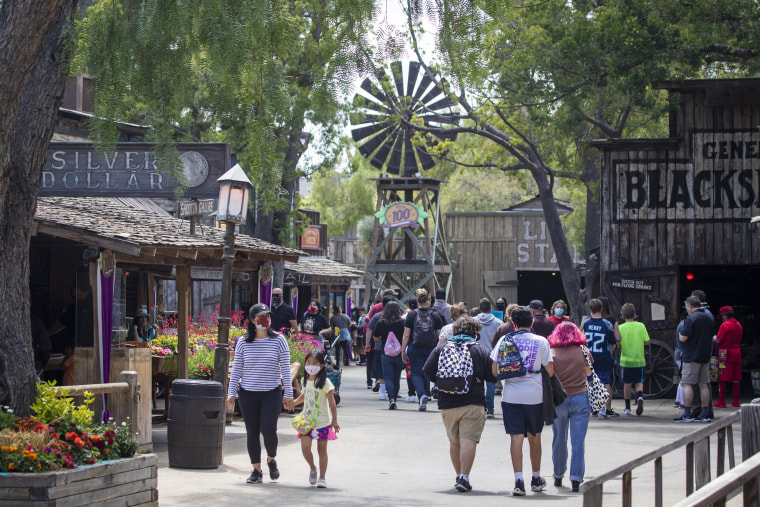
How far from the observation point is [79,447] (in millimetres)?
7625

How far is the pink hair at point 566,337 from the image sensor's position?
9.70 meters

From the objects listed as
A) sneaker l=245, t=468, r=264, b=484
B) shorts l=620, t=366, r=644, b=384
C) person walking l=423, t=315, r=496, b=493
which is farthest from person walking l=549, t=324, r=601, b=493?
shorts l=620, t=366, r=644, b=384

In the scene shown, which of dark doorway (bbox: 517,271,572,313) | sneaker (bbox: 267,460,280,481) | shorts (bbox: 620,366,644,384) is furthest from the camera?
dark doorway (bbox: 517,271,572,313)

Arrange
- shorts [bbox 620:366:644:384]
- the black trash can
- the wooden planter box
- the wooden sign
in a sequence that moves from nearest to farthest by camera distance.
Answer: the wooden planter box → the black trash can → shorts [bbox 620:366:644:384] → the wooden sign

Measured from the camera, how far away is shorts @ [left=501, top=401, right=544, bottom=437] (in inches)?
359

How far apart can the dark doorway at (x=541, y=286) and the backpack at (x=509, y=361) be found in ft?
108

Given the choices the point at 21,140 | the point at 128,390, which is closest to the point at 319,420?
the point at 128,390

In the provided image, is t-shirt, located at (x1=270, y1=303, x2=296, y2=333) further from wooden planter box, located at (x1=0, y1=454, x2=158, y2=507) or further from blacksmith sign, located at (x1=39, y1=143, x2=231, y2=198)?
wooden planter box, located at (x1=0, y1=454, x2=158, y2=507)

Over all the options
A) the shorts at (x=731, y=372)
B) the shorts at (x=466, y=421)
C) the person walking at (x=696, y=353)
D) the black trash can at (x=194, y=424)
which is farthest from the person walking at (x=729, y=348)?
the black trash can at (x=194, y=424)

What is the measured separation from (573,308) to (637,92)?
7.77 m

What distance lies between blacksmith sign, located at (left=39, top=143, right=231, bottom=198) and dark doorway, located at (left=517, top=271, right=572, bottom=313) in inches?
1211

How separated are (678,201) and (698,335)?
5.31m

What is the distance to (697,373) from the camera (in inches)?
588

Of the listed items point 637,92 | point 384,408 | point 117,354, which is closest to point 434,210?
point 637,92
